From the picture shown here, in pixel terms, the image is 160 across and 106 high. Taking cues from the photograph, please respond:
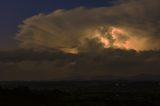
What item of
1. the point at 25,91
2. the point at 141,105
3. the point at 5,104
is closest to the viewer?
the point at 5,104

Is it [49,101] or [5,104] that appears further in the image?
[49,101]

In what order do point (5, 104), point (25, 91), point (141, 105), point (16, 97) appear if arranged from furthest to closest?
point (141, 105), point (25, 91), point (16, 97), point (5, 104)

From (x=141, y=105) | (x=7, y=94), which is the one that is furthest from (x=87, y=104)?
(x=7, y=94)

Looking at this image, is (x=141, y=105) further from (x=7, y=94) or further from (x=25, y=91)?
(x=7, y=94)

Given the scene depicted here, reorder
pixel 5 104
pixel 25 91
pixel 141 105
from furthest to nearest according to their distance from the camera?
pixel 141 105, pixel 25 91, pixel 5 104

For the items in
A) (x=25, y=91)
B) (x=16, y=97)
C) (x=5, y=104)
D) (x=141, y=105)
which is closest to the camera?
(x=5, y=104)

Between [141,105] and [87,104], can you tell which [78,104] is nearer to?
[87,104]

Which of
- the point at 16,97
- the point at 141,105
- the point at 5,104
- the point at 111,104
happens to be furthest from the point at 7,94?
the point at 141,105

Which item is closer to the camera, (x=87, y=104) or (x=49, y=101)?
(x=49, y=101)
